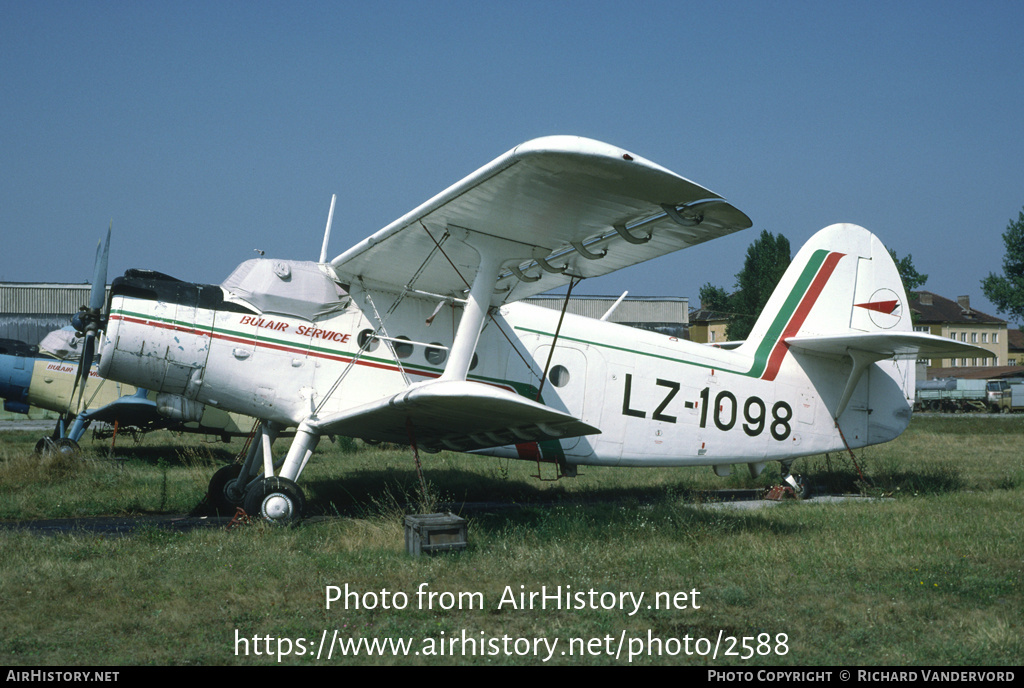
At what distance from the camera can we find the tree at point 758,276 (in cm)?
4831

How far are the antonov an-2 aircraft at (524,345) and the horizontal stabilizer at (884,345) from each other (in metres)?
0.04

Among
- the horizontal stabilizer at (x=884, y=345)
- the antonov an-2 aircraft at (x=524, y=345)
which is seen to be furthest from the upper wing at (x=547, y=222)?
the horizontal stabilizer at (x=884, y=345)

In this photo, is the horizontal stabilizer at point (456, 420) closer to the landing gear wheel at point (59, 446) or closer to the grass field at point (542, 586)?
the grass field at point (542, 586)

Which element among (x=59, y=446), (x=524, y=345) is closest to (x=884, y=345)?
(x=524, y=345)

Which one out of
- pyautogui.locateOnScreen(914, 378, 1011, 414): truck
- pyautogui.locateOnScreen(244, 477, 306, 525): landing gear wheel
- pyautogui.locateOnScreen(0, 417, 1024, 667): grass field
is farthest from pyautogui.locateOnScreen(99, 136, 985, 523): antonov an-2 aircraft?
pyautogui.locateOnScreen(914, 378, 1011, 414): truck

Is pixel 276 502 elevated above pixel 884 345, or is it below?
below

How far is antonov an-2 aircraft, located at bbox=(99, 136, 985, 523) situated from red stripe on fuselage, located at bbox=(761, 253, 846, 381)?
0.03 metres

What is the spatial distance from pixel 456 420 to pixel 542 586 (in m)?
2.00

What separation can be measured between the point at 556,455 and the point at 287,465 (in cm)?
300

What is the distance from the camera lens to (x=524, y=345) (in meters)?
8.32

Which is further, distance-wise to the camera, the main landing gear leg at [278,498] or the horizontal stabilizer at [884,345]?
the horizontal stabilizer at [884,345]

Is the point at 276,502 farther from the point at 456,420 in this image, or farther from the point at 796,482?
the point at 796,482

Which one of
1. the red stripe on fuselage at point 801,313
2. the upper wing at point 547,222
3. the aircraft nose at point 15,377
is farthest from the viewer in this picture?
the aircraft nose at point 15,377

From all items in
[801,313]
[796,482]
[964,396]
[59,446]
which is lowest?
[59,446]
